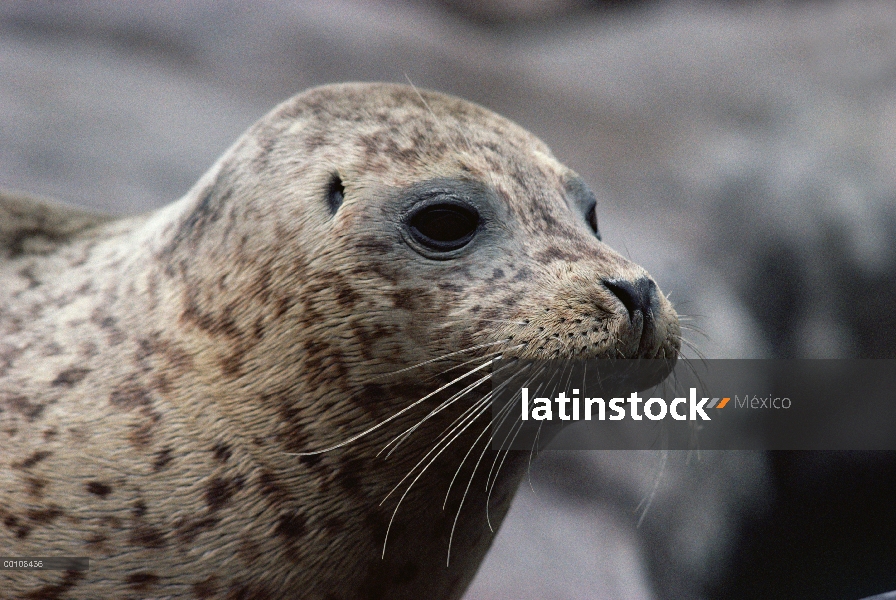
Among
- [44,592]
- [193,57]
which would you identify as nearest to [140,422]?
[44,592]

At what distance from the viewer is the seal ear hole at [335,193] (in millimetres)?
1439

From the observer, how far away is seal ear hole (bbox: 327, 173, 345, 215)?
4.72 ft

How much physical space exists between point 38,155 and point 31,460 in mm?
1396

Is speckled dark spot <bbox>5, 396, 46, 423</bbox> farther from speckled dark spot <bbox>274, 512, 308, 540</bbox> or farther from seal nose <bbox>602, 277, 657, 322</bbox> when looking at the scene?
seal nose <bbox>602, 277, 657, 322</bbox>

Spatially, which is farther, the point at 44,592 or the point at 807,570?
the point at 807,570

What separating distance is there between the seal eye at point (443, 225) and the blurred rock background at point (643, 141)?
0.85 metres

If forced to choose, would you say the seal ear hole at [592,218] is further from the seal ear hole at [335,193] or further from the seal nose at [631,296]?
the seal ear hole at [335,193]

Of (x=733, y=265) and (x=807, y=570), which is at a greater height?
(x=733, y=265)

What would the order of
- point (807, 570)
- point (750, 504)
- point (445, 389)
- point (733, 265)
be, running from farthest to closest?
1. point (733, 265)
2. point (750, 504)
3. point (807, 570)
4. point (445, 389)

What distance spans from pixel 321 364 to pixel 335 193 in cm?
28

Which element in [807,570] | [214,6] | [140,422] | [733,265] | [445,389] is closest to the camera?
[445,389]

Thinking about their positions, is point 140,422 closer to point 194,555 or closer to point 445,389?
point 194,555

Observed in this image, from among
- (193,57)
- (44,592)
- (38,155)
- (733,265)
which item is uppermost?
(193,57)

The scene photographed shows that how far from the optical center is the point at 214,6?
2.76m
